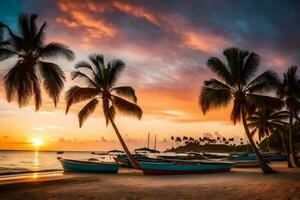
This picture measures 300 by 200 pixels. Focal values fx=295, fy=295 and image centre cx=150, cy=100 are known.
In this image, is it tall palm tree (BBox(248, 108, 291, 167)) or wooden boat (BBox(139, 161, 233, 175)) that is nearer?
wooden boat (BBox(139, 161, 233, 175))

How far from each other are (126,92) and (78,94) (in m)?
4.47

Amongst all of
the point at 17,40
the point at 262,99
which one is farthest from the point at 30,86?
the point at 262,99

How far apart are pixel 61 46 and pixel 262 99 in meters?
17.7

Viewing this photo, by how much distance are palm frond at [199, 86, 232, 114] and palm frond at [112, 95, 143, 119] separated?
19.3ft

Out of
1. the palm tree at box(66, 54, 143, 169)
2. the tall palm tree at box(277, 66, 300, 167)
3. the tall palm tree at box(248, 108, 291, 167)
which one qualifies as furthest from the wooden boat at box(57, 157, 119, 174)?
the tall palm tree at box(248, 108, 291, 167)

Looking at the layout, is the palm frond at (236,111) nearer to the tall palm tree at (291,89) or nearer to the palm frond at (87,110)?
the tall palm tree at (291,89)

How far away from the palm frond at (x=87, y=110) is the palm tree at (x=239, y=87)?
10224 mm

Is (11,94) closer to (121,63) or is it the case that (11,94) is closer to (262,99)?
(121,63)

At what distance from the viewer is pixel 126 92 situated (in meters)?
28.2

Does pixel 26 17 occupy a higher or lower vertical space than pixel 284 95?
higher

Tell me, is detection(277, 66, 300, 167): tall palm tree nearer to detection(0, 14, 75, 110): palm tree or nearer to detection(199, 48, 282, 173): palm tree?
detection(199, 48, 282, 173): palm tree

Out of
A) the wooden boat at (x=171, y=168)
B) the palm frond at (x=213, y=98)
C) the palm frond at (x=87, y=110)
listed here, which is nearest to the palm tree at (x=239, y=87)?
the palm frond at (x=213, y=98)

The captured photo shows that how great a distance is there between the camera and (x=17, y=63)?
21719mm

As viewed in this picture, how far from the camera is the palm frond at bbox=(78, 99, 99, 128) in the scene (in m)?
27.2
